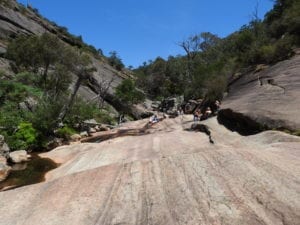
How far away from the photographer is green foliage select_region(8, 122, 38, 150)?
23.0 m

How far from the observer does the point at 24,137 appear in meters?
23.8

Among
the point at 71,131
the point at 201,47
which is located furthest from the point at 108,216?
the point at 201,47

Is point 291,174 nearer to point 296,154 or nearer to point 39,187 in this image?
point 296,154

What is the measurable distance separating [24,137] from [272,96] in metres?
16.0

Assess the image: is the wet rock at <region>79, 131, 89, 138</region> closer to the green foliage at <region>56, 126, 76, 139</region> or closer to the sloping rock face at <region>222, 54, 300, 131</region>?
the green foliage at <region>56, 126, 76, 139</region>

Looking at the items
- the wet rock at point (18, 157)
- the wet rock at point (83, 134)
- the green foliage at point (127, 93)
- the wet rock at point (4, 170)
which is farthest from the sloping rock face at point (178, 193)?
the green foliage at point (127, 93)

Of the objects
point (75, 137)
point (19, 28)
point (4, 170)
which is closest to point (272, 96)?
point (4, 170)

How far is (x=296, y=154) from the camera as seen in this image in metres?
9.36

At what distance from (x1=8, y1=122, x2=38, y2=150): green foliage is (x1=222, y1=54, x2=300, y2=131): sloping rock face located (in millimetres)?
12896

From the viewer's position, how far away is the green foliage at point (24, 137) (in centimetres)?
2295

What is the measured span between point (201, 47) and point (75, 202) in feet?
227

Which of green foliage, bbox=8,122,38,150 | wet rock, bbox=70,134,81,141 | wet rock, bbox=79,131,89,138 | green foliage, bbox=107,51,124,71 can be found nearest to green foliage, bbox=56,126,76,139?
wet rock, bbox=70,134,81,141

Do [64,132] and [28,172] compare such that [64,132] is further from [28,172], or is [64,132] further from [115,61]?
[115,61]

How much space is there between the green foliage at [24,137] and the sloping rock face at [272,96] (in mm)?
12896
